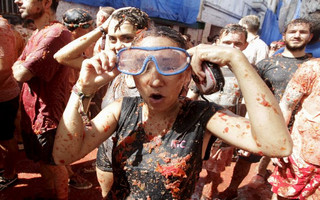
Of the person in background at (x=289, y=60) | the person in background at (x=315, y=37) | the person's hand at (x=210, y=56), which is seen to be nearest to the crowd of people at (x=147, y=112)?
the person's hand at (x=210, y=56)

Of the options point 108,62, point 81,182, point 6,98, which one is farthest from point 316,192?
point 6,98

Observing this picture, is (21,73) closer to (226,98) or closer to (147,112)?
(147,112)

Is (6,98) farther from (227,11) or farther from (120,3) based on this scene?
(227,11)

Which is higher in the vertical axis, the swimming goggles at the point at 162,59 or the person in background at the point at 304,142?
the swimming goggles at the point at 162,59

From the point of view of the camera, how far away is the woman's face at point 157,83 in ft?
4.45

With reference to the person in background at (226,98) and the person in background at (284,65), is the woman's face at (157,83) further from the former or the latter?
the person in background at (284,65)

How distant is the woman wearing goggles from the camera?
125 centimetres

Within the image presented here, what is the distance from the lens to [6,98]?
3057 mm

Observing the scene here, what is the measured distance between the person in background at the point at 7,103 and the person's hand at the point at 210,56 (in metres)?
2.38

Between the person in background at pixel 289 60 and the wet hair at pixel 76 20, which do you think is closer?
the person in background at pixel 289 60

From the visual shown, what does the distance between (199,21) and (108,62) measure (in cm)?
1477


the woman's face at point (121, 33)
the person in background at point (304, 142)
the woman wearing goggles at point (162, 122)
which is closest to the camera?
the woman wearing goggles at point (162, 122)

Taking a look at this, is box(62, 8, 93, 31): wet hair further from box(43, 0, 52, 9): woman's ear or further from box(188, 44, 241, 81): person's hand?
box(188, 44, 241, 81): person's hand

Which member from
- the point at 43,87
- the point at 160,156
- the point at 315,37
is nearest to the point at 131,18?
the point at 43,87
